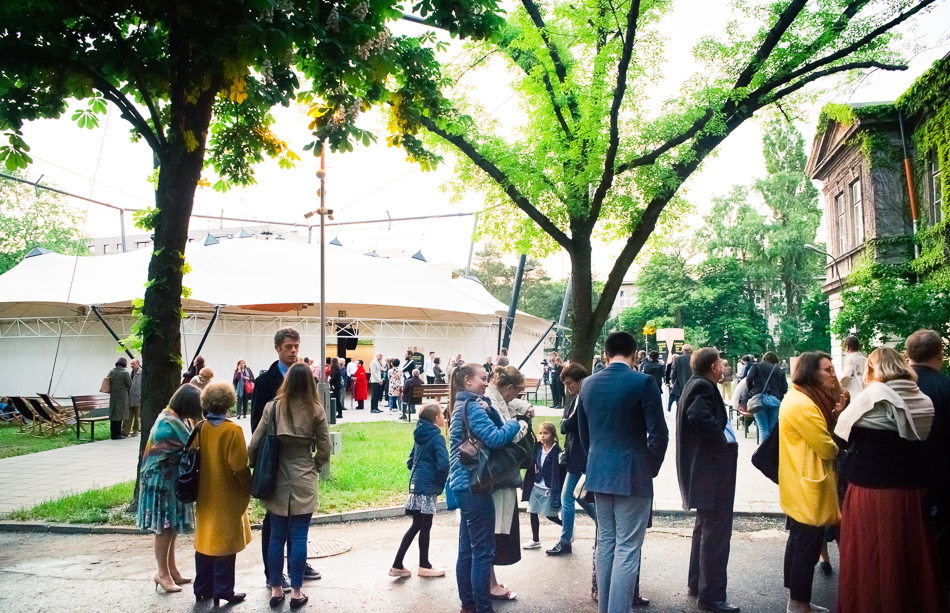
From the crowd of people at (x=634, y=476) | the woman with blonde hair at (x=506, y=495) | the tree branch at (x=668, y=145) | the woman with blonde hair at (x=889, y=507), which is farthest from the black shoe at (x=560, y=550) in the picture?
the tree branch at (x=668, y=145)

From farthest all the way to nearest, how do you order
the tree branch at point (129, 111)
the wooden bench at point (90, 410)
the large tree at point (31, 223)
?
1. the large tree at point (31, 223)
2. the wooden bench at point (90, 410)
3. the tree branch at point (129, 111)

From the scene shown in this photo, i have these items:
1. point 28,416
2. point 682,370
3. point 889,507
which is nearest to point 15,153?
point 889,507

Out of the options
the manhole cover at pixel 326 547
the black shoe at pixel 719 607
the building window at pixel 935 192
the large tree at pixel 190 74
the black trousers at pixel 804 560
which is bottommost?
the manhole cover at pixel 326 547

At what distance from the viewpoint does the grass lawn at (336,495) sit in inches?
329

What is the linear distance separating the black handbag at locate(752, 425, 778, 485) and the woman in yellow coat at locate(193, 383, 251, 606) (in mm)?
3866

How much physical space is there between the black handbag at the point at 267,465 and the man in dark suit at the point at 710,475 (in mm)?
3069

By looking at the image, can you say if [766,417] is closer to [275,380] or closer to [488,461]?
[488,461]

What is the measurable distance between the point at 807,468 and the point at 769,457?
40 centimetres

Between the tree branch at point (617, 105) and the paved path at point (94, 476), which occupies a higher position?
the tree branch at point (617, 105)

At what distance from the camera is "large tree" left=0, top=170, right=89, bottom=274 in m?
40.9

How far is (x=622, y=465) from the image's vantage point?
4.55 meters

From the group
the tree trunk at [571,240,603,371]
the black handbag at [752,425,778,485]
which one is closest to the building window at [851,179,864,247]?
the tree trunk at [571,240,603,371]

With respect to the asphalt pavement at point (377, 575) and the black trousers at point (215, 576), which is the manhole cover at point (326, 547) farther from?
the black trousers at point (215, 576)

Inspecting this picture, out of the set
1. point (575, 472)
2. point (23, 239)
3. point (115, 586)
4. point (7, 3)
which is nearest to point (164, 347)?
point (115, 586)
